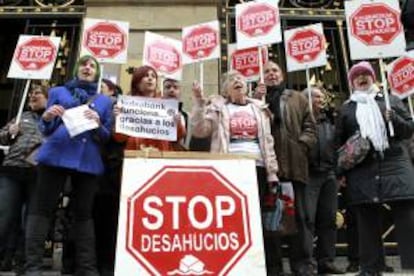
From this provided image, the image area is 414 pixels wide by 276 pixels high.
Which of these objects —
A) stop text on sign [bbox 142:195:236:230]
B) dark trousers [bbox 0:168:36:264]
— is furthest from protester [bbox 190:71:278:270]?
dark trousers [bbox 0:168:36:264]

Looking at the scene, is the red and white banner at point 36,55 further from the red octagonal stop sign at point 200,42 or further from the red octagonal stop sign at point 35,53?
the red octagonal stop sign at point 200,42

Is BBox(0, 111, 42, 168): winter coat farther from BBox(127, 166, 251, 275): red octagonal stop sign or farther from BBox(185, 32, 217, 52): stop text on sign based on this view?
BBox(127, 166, 251, 275): red octagonal stop sign

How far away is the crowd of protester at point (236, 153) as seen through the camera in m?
4.62

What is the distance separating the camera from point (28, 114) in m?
5.94

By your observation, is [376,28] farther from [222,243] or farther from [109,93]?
[222,243]

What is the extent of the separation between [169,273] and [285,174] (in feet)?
7.10

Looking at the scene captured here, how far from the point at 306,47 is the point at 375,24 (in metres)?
0.92

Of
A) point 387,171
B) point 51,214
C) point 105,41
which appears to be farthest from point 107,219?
point 387,171

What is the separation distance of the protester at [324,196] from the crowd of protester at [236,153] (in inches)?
0.4

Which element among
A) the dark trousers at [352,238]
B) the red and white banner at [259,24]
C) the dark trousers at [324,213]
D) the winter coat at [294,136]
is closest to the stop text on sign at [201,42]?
the red and white banner at [259,24]

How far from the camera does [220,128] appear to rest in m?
4.96

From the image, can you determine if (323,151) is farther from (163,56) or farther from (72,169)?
(72,169)

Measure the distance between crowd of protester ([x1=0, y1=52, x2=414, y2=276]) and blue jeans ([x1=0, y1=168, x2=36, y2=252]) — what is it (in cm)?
1

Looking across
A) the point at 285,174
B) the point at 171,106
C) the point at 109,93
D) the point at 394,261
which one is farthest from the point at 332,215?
the point at 109,93
